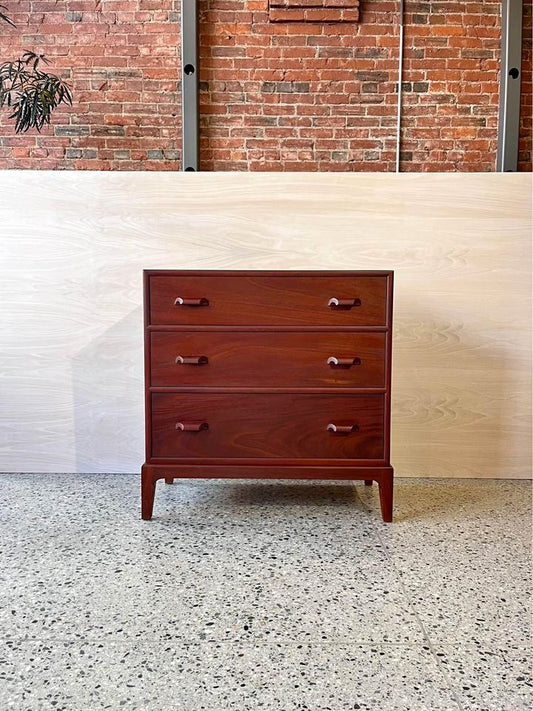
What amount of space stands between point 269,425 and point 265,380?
0.16 meters

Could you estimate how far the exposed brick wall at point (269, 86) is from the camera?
117 inches

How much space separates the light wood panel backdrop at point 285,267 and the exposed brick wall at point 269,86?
489 millimetres

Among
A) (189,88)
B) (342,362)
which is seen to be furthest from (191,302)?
(189,88)

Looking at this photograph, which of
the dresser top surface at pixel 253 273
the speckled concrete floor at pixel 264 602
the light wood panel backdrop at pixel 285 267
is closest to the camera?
the speckled concrete floor at pixel 264 602

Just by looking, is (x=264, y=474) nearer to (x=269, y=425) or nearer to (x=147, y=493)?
(x=269, y=425)

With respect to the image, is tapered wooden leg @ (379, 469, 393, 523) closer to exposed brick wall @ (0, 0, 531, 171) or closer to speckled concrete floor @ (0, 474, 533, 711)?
speckled concrete floor @ (0, 474, 533, 711)

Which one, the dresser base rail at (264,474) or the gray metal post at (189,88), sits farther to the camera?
the gray metal post at (189,88)

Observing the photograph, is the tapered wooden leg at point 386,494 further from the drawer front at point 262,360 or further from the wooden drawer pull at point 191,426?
the wooden drawer pull at point 191,426

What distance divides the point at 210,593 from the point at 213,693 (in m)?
0.41

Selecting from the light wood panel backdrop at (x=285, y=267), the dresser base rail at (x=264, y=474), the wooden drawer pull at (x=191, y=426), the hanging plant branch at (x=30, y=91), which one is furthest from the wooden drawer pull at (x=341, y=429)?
the hanging plant branch at (x=30, y=91)

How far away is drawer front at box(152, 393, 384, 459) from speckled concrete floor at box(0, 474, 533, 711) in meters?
0.26

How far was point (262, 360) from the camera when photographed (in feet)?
7.00

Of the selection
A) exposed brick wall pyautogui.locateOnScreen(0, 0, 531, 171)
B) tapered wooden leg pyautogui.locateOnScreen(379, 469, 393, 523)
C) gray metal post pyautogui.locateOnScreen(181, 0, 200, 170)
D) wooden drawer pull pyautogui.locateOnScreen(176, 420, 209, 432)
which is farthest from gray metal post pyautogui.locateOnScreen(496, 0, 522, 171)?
wooden drawer pull pyautogui.locateOnScreen(176, 420, 209, 432)

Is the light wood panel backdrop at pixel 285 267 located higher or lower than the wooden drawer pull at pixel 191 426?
higher
